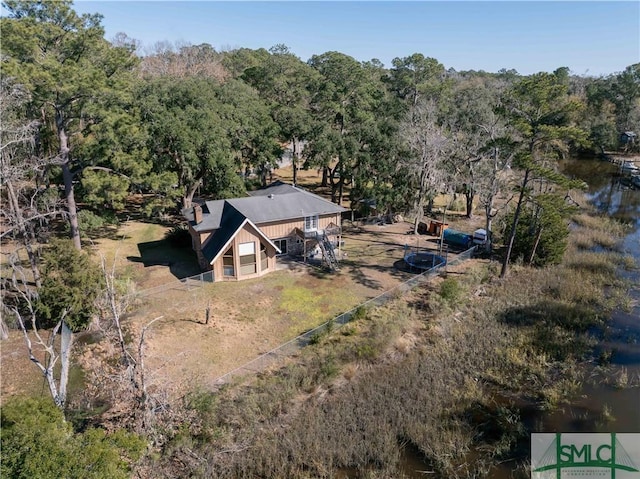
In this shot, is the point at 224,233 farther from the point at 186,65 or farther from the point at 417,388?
the point at 186,65

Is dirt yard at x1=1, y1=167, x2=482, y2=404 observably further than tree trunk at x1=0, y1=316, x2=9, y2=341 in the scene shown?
No

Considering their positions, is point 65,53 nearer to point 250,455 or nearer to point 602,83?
point 250,455

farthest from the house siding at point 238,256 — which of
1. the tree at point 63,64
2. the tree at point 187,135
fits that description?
the tree at point 63,64

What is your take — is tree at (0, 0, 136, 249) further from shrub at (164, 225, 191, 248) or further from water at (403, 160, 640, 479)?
water at (403, 160, 640, 479)

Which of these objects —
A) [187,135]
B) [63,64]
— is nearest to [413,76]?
[187,135]

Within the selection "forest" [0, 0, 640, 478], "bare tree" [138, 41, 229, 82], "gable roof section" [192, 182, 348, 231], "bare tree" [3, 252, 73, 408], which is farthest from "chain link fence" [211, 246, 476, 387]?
"bare tree" [138, 41, 229, 82]

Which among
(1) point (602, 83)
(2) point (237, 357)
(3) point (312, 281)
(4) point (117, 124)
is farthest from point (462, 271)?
(1) point (602, 83)
